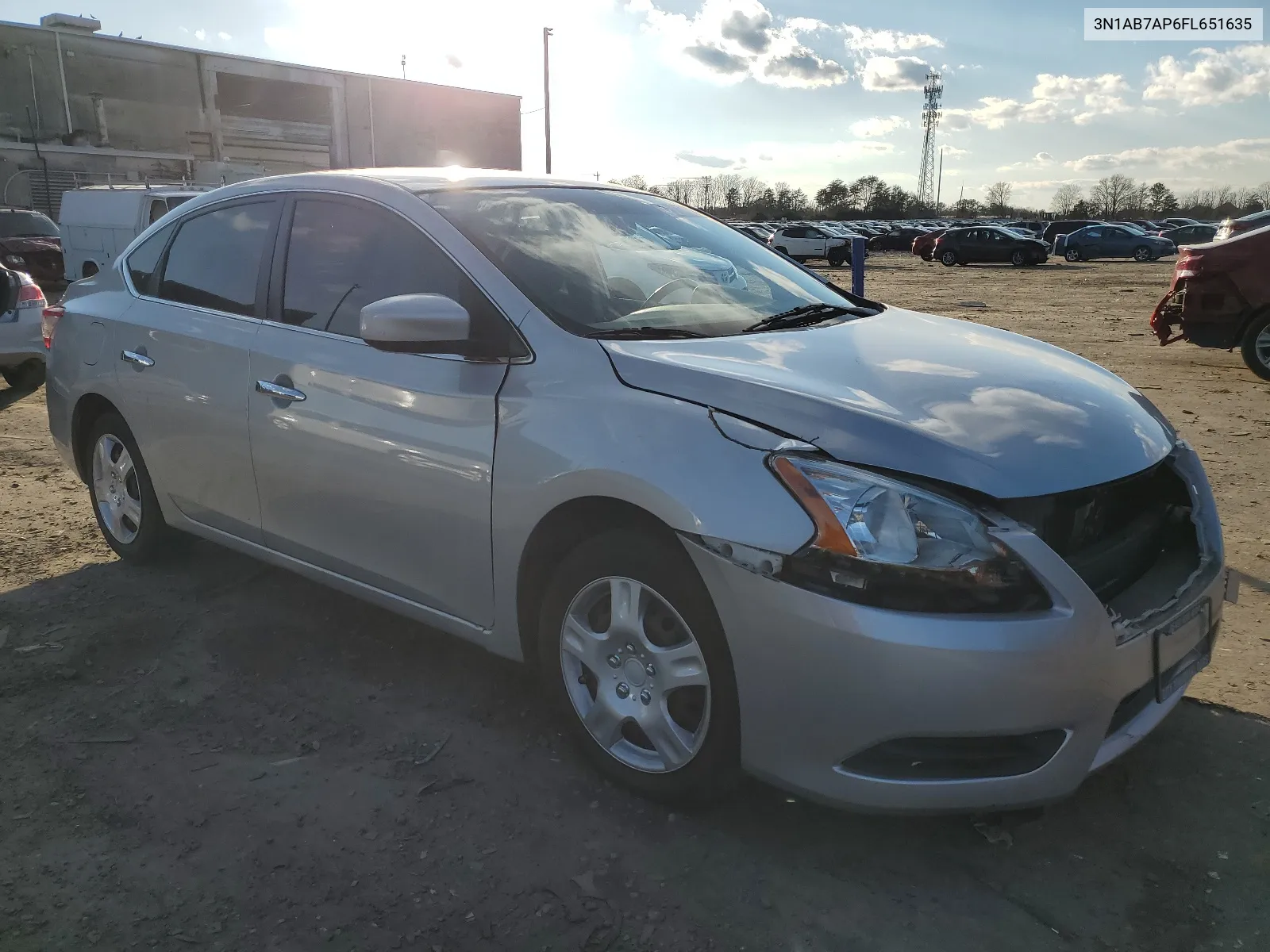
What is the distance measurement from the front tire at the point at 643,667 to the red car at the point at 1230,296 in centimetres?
891

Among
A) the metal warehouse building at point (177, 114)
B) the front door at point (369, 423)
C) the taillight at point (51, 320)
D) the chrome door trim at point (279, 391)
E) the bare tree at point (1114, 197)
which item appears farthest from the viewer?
the bare tree at point (1114, 197)

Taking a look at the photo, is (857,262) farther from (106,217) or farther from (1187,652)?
(106,217)

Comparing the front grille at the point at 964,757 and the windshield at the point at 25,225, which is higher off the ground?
the windshield at the point at 25,225

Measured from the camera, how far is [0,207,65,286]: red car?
731 inches

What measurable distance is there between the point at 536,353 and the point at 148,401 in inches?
85.2

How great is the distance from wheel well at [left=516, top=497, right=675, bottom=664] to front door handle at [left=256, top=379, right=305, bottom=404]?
114 centimetres

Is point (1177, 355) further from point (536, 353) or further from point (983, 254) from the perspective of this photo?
point (983, 254)

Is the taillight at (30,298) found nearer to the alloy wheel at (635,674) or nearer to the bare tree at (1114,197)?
the alloy wheel at (635,674)

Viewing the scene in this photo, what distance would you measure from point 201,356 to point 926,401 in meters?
2.76

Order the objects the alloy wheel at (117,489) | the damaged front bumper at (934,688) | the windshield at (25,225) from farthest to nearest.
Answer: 1. the windshield at (25,225)
2. the alloy wheel at (117,489)
3. the damaged front bumper at (934,688)

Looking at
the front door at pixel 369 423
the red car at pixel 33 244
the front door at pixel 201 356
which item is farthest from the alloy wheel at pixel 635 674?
the red car at pixel 33 244

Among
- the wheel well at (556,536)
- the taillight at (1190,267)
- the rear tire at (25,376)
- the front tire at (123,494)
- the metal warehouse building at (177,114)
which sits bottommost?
the rear tire at (25,376)

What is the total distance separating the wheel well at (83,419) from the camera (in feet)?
14.9

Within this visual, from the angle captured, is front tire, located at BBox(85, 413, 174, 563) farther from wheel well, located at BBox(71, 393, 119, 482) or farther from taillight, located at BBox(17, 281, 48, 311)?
taillight, located at BBox(17, 281, 48, 311)
